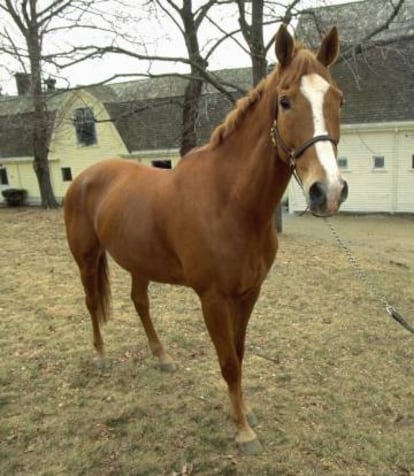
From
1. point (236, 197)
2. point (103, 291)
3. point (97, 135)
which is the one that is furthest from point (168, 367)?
point (97, 135)

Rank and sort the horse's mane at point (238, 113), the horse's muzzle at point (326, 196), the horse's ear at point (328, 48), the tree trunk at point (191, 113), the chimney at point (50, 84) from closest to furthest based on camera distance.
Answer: the horse's muzzle at point (326, 196) → the horse's ear at point (328, 48) → the horse's mane at point (238, 113) → the chimney at point (50, 84) → the tree trunk at point (191, 113)

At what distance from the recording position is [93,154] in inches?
862

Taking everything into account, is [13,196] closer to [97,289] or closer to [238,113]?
[97,289]

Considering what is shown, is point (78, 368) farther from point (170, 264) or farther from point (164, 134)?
point (164, 134)

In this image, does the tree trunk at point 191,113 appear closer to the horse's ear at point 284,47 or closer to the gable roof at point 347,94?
the gable roof at point 347,94

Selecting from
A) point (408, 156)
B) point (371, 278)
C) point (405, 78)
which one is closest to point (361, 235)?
point (408, 156)

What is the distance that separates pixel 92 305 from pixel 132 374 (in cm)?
70

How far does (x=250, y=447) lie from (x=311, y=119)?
6.71ft

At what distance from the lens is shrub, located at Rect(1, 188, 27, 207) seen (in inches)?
892

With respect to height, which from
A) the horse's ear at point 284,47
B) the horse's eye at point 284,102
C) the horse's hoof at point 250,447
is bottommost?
the horse's hoof at point 250,447

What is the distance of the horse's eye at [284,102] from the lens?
1.89 m

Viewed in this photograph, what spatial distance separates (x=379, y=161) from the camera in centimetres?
1579

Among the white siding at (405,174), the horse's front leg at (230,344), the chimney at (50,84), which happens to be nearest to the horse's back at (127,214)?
the horse's front leg at (230,344)

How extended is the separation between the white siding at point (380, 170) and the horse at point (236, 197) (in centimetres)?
1355
